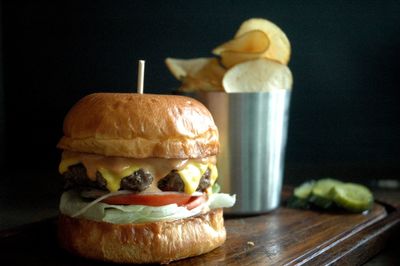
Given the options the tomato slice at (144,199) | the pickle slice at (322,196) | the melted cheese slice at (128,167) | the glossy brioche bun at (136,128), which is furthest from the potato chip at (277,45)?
the tomato slice at (144,199)

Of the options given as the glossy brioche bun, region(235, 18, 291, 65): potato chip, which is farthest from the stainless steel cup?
the glossy brioche bun

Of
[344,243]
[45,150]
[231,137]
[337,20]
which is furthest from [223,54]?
[45,150]

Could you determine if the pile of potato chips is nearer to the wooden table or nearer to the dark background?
the wooden table

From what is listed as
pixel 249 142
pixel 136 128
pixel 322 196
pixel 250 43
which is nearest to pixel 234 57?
pixel 250 43

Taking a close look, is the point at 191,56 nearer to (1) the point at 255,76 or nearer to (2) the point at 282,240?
(1) the point at 255,76

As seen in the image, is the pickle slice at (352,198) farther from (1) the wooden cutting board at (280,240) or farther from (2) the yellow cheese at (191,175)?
(2) the yellow cheese at (191,175)
